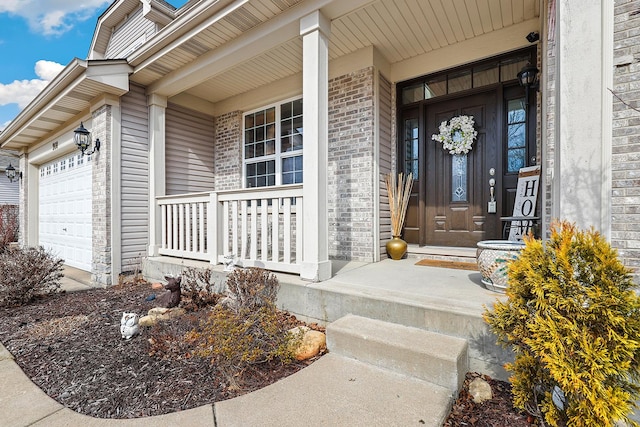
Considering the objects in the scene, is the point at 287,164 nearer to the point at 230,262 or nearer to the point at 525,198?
the point at 230,262

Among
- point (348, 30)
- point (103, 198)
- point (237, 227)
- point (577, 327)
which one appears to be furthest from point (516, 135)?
point (103, 198)

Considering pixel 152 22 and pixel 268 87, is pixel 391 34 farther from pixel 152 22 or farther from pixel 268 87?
pixel 152 22

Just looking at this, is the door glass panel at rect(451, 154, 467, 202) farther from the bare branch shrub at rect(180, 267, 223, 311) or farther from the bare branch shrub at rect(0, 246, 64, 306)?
the bare branch shrub at rect(0, 246, 64, 306)

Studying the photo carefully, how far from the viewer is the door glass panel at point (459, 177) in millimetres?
4062

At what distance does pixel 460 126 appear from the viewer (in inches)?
158

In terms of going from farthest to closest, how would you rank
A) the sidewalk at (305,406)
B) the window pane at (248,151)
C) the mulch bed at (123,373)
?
the window pane at (248,151) → the mulch bed at (123,373) → the sidewalk at (305,406)

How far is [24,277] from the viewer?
3705 mm

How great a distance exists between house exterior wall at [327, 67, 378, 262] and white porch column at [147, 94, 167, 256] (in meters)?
2.74

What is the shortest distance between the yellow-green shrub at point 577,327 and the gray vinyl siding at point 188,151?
5.24 metres

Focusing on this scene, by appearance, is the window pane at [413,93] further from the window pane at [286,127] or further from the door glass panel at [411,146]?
the window pane at [286,127]

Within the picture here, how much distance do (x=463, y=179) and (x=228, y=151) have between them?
4166mm

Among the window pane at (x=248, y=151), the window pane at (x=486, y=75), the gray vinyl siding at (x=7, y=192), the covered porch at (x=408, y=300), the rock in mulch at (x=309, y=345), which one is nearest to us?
the covered porch at (x=408, y=300)

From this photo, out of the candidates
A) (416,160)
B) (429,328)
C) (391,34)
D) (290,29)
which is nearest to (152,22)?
(290,29)

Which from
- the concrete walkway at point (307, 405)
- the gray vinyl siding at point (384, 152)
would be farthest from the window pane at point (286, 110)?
the concrete walkway at point (307, 405)
